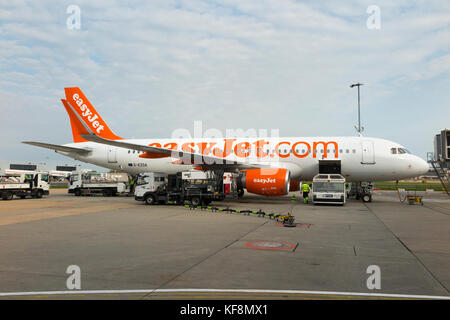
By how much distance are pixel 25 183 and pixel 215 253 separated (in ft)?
82.4

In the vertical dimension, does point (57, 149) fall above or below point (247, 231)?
above

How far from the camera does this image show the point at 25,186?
26.9 metres

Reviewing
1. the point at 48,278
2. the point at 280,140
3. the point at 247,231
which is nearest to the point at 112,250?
the point at 48,278

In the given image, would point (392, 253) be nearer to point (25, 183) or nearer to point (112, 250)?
point (112, 250)

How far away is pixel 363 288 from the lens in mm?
5113

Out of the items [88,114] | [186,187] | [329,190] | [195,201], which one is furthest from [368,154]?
Answer: [88,114]

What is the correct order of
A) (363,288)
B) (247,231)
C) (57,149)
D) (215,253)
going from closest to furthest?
1. (363,288)
2. (215,253)
3. (247,231)
4. (57,149)

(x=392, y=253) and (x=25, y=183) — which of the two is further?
(x=25, y=183)

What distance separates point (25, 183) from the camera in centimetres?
2703

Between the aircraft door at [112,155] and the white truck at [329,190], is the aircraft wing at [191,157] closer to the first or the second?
the white truck at [329,190]

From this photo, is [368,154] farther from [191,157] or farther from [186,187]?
[186,187]
